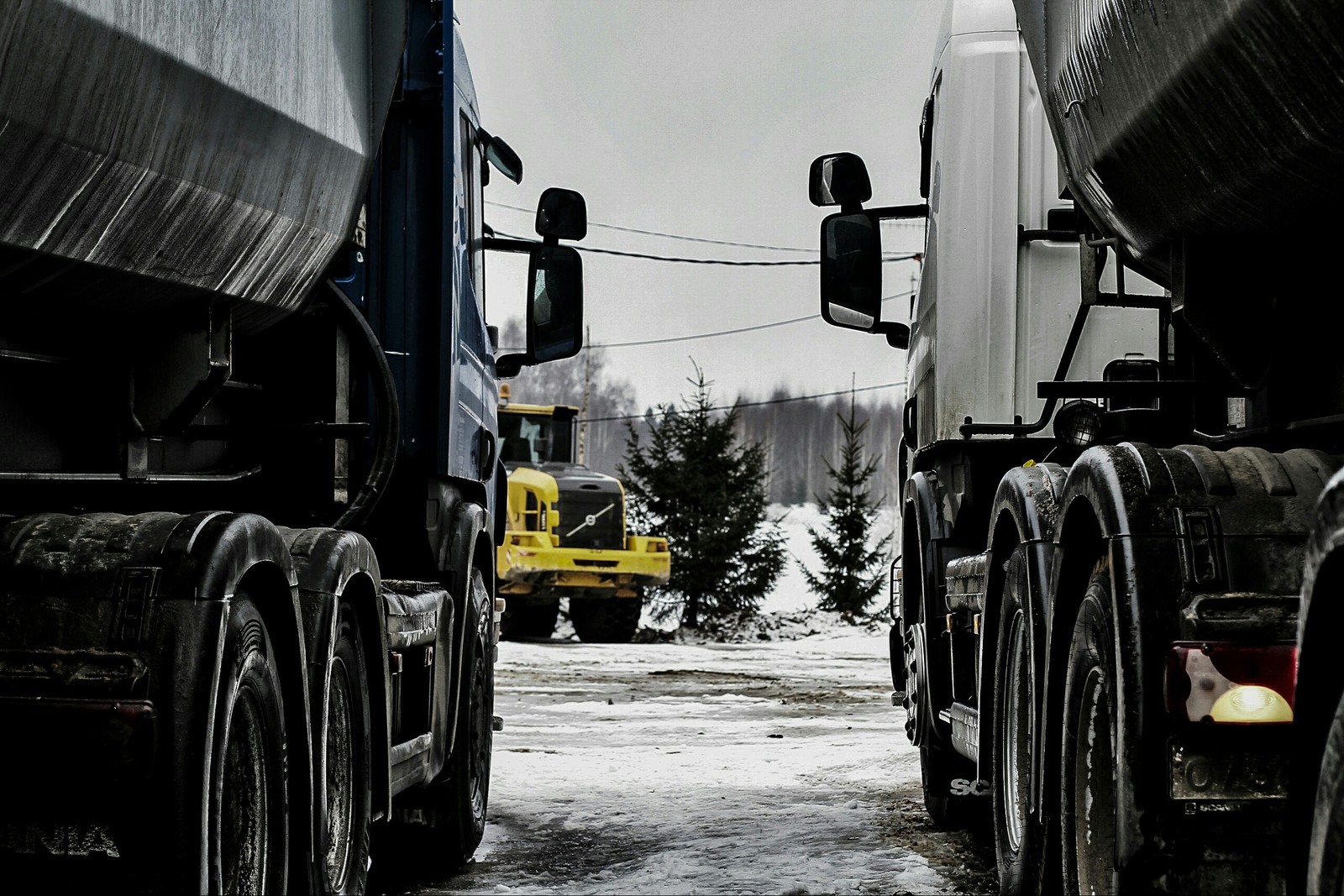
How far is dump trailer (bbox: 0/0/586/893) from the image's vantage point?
9.95ft

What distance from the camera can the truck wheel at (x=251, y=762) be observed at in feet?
10.9

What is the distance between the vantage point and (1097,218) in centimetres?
452

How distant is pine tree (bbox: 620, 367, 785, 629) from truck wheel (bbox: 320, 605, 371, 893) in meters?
23.7

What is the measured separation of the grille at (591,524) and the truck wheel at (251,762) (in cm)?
2092

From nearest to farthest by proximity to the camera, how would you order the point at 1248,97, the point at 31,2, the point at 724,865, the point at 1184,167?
1. the point at 31,2
2. the point at 1248,97
3. the point at 1184,167
4. the point at 724,865

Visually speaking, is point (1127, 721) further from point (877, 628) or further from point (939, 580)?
point (877, 628)

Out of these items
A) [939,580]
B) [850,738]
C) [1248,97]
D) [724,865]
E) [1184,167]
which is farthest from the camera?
[850,738]

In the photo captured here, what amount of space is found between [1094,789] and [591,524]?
69.1 ft

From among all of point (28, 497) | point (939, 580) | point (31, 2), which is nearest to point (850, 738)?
point (939, 580)

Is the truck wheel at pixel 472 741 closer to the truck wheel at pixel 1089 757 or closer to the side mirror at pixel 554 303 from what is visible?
the side mirror at pixel 554 303

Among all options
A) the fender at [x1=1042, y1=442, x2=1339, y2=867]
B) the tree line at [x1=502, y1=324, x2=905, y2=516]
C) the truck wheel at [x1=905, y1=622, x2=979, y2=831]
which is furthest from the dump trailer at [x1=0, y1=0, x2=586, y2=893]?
the tree line at [x1=502, y1=324, x2=905, y2=516]

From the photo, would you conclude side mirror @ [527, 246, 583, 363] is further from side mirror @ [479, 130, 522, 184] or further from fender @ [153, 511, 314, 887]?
fender @ [153, 511, 314, 887]

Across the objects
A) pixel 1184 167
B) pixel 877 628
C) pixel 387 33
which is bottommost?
pixel 877 628

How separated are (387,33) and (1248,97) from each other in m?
2.78
